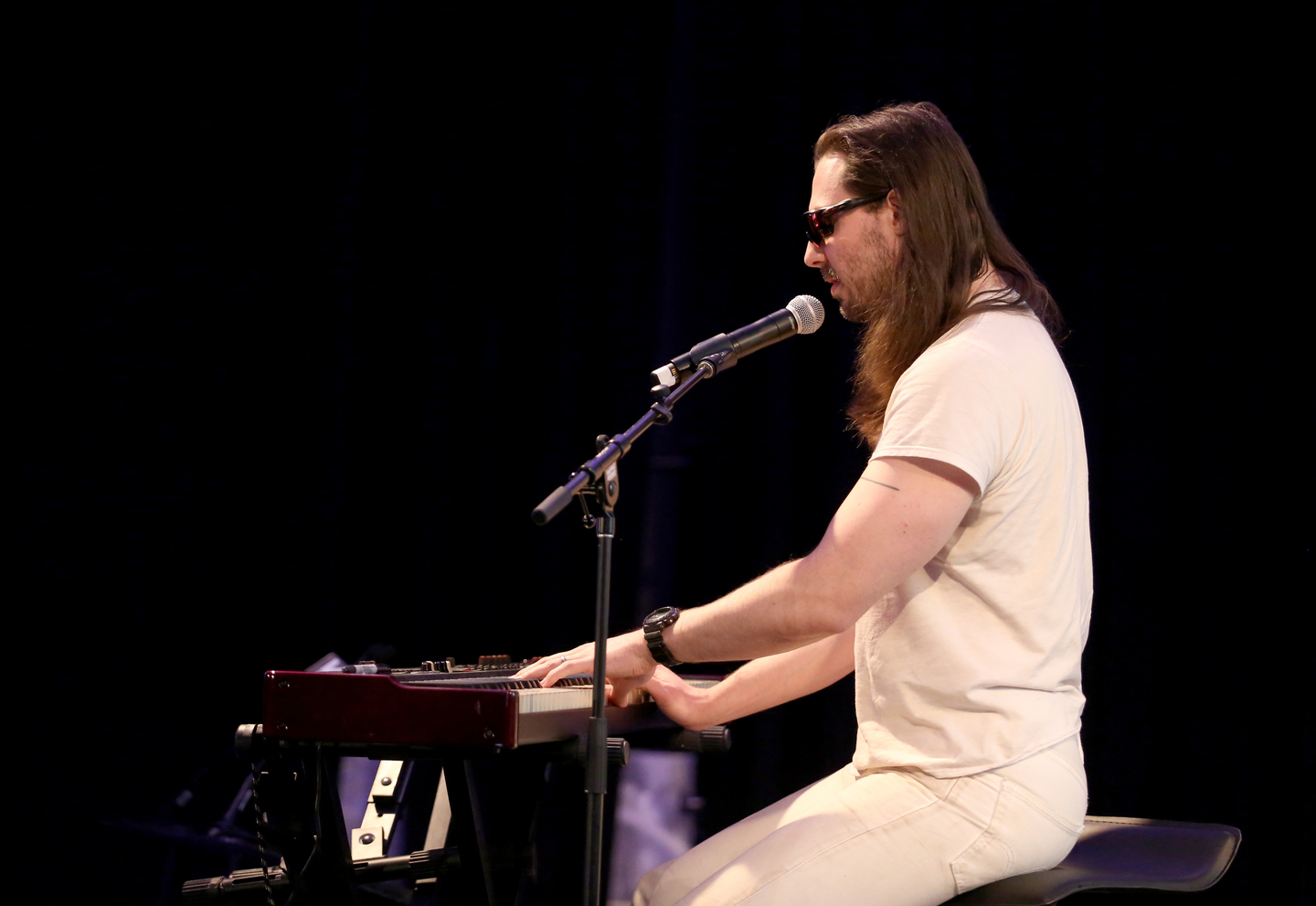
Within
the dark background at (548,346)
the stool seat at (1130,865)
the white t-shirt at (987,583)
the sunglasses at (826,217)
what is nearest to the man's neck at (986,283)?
the white t-shirt at (987,583)

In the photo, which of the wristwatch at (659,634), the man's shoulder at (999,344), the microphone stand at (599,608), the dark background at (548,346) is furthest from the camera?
the dark background at (548,346)

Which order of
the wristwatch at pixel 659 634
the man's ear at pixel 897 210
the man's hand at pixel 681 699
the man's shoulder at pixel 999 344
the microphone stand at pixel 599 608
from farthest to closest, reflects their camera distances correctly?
the man's hand at pixel 681 699
the man's ear at pixel 897 210
the wristwatch at pixel 659 634
the man's shoulder at pixel 999 344
the microphone stand at pixel 599 608

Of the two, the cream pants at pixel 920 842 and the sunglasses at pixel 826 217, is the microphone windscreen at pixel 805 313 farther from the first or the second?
the cream pants at pixel 920 842

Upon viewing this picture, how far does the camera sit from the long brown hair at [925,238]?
183 cm

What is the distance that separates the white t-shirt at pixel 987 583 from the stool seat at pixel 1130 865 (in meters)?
0.18

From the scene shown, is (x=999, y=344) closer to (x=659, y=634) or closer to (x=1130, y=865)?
(x=659, y=634)

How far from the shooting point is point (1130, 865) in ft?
5.48

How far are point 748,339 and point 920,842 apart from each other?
80cm

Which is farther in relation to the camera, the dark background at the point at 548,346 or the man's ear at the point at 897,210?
the dark background at the point at 548,346

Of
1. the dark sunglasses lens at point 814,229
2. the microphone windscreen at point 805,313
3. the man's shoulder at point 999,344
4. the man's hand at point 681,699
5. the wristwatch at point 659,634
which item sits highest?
the dark sunglasses lens at point 814,229

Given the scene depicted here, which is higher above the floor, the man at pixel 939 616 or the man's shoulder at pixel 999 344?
the man's shoulder at pixel 999 344

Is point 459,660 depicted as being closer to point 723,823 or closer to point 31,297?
point 723,823

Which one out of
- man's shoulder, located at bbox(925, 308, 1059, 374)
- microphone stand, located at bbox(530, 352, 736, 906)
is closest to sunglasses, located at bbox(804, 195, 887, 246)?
man's shoulder, located at bbox(925, 308, 1059, 374)

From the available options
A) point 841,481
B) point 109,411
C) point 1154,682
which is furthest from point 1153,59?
point 109,411
